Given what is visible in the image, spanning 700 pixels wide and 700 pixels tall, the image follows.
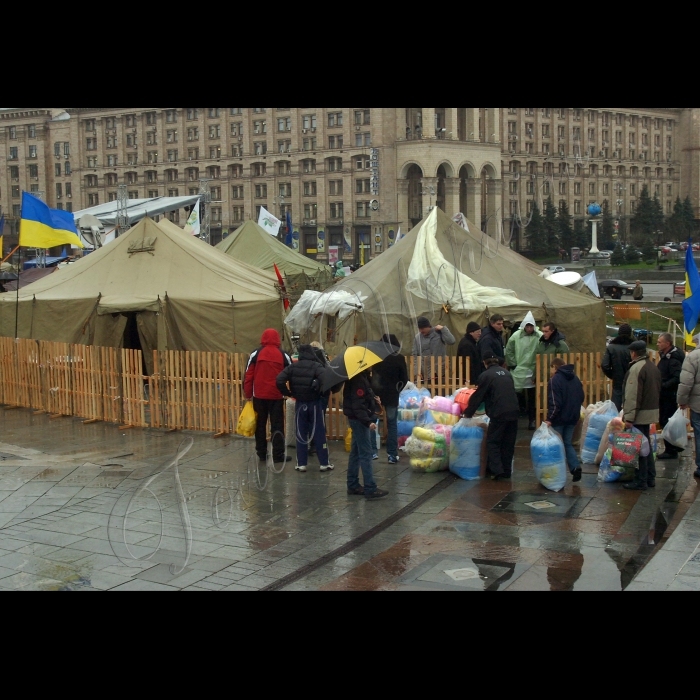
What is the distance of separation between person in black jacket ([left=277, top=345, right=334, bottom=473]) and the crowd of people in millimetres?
11

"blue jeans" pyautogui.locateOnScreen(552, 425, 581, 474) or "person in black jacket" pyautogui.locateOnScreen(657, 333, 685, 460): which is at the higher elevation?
"person in black jacket" pyautogui.locateOnScreen(657, 333, 685, 460)

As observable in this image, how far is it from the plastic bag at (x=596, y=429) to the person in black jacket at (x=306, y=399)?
10.2ft

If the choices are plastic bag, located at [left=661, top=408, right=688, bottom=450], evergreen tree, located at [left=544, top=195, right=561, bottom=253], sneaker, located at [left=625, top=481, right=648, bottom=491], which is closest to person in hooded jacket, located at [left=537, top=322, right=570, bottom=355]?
plastic bag, located at [left=661, top=408, right=688, bottom=450]

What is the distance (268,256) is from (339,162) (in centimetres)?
4683

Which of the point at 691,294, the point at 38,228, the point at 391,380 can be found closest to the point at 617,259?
the point at 38,228

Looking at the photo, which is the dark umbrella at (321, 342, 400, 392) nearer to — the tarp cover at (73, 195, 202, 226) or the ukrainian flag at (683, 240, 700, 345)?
the ukrainian flag at (683, 240, 700, 345)

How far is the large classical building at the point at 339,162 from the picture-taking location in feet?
239

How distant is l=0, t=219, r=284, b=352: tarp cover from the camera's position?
15.8m

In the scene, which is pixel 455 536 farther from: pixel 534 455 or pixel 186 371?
pixel 186 371

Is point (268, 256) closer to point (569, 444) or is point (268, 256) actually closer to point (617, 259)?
point (569, 444)

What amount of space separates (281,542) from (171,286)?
9.66m

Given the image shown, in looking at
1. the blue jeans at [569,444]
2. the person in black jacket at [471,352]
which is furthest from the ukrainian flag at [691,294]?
the blue jeans at [569,444]

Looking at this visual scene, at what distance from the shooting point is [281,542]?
24.7ft

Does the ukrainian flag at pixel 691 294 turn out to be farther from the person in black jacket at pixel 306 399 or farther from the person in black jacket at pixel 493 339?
the person in black jacket at pixel 306 399
